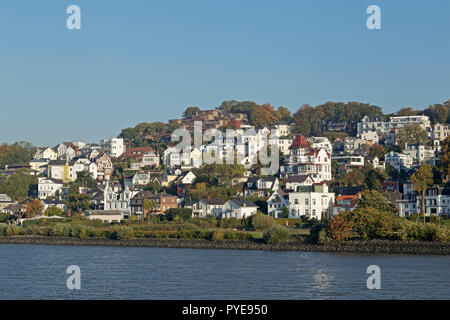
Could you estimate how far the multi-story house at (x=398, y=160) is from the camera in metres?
79.2

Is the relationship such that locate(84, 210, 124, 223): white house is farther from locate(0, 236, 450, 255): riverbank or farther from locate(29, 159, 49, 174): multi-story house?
locate(29, 159, 49, 174): multi-story house

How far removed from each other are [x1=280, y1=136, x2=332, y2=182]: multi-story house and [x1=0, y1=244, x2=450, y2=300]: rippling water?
26.7 metres

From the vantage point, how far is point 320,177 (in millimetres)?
72375

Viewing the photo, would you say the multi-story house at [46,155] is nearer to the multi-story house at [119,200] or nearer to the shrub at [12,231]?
the multi-story house at [119,200]

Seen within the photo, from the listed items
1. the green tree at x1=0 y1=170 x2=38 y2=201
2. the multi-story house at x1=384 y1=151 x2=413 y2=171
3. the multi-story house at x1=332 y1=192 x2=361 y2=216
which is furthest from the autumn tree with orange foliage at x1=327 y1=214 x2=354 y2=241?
the green tree at x1=0 y1=170 x2=38 y2=201

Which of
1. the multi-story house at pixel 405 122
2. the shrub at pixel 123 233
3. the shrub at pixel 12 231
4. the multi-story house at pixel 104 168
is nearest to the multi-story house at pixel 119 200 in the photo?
the shrub at pixel 12 231

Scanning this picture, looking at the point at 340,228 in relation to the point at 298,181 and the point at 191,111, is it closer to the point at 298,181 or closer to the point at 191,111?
the point at 298,181

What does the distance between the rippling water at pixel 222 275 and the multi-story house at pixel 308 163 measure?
2666 cm

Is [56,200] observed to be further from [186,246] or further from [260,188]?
[186,246]

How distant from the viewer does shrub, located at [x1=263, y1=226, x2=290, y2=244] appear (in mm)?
48812

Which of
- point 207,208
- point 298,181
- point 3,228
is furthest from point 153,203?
point 298,181

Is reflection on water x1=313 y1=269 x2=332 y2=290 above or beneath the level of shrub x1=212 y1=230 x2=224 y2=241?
beneath
